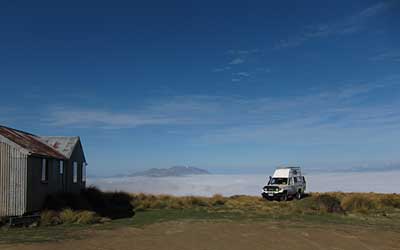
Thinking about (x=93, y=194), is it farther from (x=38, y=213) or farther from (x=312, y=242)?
(x=312, y=242)

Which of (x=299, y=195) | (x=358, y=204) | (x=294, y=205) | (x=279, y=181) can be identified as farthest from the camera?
(x=299, y=195)

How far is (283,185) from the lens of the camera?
1435 inches

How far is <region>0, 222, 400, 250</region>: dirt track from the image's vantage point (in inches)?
553

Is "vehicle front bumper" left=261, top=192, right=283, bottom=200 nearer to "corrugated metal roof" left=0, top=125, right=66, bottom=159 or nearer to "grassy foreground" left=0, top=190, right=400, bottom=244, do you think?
"grassy foreground" left=0, top=190, right=400, bottom=244

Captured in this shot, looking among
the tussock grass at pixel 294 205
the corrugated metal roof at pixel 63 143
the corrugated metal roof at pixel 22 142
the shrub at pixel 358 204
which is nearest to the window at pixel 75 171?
the corrugated metal roof at pixel 63 143

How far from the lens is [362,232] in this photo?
57.5 ft

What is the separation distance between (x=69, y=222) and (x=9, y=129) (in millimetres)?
7400

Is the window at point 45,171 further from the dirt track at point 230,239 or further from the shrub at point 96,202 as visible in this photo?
the dirt track at point 230,239

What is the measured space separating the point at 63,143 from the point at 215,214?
11924mm

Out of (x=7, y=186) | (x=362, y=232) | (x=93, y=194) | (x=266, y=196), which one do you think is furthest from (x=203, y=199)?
(x=362, y=232)

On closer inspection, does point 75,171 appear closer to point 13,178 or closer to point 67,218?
point 13,178

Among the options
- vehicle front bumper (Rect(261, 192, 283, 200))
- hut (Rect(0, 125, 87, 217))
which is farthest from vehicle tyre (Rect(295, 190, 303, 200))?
hut (Rect(0, 125, 87, 217))

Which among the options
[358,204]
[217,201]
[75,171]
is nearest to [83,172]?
[75,171]

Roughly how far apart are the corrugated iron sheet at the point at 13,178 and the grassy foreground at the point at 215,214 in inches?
56.3
